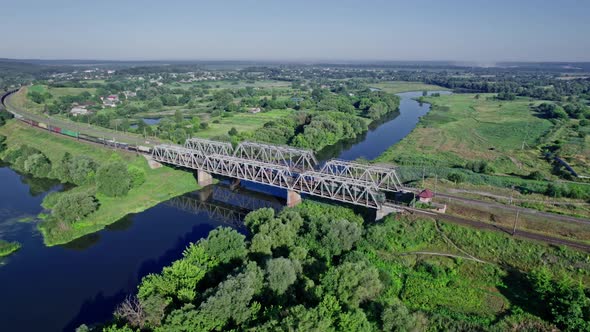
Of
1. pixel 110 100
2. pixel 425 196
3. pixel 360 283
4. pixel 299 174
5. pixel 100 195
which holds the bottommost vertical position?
pixel 100 195

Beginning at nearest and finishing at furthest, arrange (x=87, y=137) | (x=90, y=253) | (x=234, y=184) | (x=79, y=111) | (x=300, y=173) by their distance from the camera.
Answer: (x=90, y=253) < (x=300, y=173) < (x=234, y=184) < (x=87, y=137) < (x=79, y=111)

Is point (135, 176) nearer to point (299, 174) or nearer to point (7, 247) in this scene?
point (7, 247)

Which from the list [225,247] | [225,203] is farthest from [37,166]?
[225,247]

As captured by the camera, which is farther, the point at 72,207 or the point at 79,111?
the point at 79,111

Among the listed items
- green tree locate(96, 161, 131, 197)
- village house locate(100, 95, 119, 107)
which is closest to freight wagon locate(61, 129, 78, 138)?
green tree locate(96, 161, 131, 197)

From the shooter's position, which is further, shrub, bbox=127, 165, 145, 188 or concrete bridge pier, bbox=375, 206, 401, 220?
shrub, bbox=127, 165, 145, 188

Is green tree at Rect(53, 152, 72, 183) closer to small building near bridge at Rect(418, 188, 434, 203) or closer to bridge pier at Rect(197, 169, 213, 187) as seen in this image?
bridge pier at Rect(197, 169, 213, 187)

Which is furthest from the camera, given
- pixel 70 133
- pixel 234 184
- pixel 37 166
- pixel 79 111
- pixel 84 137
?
pixel 79 111
